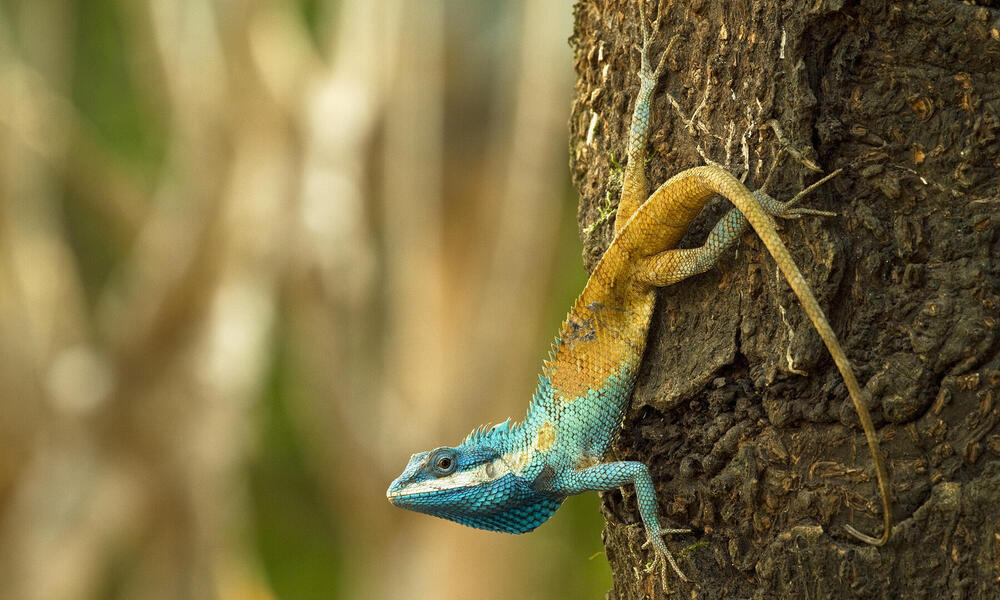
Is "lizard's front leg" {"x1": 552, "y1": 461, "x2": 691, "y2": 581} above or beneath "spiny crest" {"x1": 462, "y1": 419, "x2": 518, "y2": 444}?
beneath

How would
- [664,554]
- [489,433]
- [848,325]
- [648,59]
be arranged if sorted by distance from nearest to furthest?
[848,325] < [664,554] < [648,59] < [489,433]

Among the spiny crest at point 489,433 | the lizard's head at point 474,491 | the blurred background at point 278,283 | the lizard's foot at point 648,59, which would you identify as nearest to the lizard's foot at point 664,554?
the lizard's head at point 474,491

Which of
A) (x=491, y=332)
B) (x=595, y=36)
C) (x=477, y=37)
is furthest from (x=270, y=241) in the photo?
(x=595, y=36)

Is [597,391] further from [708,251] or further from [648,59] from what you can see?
[648,59]

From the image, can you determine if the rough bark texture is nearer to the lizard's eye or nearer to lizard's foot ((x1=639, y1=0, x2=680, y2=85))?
lizard's foot ((x1=639, y1=0, x2=680, y2=85))

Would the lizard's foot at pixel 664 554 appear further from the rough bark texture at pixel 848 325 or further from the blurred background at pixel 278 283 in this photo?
the blurred background at pixel 278 283

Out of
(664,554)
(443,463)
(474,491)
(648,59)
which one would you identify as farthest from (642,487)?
(648,59)

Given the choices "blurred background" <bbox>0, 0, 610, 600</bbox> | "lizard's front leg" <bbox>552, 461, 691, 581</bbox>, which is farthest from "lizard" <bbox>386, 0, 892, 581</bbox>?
"blurred background" <bbox>0, 0, 610, 600</bbox>
